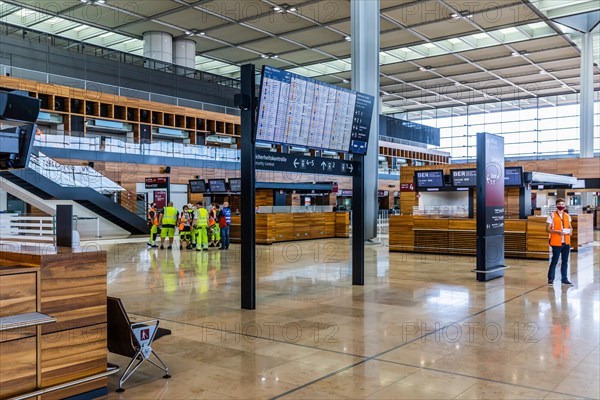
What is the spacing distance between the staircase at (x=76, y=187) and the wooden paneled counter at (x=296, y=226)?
4.81 meters

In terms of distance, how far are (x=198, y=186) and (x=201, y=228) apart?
745cm

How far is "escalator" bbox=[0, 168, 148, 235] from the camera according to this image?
19047mm

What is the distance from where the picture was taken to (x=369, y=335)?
589 cm

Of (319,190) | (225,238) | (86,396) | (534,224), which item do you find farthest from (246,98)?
(319,190)

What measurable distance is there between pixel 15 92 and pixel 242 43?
27276 mm

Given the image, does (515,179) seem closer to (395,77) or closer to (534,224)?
(534,224)

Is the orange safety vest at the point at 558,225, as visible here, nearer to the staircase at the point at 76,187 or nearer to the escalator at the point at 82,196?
the escalator at the point at 82,196

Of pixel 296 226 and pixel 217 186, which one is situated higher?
pixel 217 186

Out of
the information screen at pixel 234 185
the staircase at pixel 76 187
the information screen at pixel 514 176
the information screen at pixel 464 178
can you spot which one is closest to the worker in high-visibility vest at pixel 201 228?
the information screen at pixel 234 185

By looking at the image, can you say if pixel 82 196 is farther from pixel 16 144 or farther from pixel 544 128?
pixel 544 128

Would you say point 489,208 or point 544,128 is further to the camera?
point 544,128

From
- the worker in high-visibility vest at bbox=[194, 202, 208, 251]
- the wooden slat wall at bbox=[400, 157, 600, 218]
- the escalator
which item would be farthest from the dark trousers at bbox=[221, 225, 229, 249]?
the wooden slat wall at bbox=[400, 157, 600, 218]

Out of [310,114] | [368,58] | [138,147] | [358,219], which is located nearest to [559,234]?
[358,219]

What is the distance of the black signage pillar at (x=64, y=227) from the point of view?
4.45 meters
